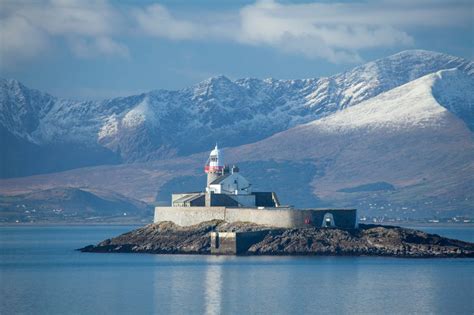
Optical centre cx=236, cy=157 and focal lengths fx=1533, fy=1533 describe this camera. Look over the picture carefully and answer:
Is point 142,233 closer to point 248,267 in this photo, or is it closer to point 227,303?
point 248,267

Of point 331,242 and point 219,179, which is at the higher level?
point 219,179

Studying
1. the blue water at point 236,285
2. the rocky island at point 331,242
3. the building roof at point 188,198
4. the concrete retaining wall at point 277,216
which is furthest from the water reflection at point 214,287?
the building roof at point 188,198

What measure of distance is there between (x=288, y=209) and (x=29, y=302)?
30952 mm

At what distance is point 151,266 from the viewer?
10856 cm

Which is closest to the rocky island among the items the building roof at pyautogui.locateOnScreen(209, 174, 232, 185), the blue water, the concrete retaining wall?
the concrete retaining wall

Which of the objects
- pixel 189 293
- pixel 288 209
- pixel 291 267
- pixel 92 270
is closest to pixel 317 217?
pixel 288 209

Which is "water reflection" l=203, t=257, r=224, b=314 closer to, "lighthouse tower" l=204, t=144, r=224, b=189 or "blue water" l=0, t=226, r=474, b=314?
"blue water" l=0, t=226, r=474, b=314

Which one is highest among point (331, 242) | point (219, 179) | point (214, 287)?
point (219, 179)

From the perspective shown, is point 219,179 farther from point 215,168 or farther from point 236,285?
point 236,285

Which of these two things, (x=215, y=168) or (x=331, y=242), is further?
(x=215, y=168)

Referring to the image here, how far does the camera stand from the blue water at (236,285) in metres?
84.2

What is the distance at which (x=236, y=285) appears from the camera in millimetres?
93938

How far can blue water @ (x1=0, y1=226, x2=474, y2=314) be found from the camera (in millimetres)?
84250

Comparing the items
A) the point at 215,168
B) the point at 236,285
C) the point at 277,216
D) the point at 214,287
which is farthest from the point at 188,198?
the point at 214,287
